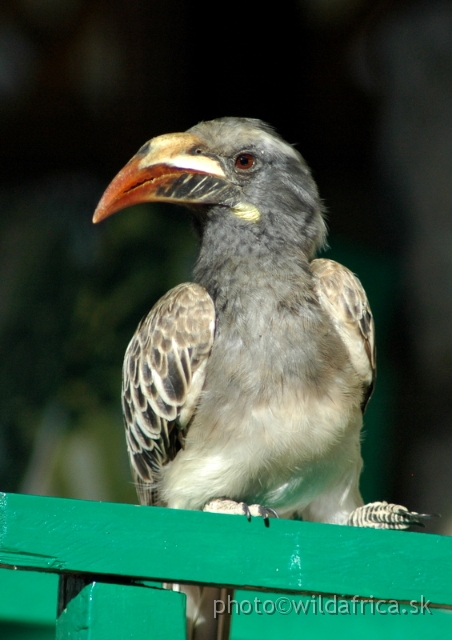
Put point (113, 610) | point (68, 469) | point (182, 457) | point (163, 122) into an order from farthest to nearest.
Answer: point (163, 122) → point (68, 469) → point (182, 457) → point (113, 610)

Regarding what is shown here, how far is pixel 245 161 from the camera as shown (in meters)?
2.52

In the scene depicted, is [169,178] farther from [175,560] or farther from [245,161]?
[175,560]

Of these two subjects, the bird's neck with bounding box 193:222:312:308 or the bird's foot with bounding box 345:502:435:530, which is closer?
the bird's foot with bounding box 345:502:435:530

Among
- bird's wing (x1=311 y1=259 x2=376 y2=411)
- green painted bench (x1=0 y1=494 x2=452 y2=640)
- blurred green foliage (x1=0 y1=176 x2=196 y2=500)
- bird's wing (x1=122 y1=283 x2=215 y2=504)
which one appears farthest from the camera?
blurred green foliage (x1=0 y1=176 x2=196 y2=500)

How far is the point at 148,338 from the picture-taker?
99.2 inches

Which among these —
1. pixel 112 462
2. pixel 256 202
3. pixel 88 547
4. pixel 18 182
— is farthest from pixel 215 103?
pixel 88 547

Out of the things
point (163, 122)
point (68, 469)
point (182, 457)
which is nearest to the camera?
point (182, 457)

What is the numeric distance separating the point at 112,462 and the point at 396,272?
174 centimetres

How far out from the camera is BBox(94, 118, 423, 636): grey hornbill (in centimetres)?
225

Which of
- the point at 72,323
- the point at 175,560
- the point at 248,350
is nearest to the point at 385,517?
the point at 248,350

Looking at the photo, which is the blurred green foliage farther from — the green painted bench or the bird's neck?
the green painted bench

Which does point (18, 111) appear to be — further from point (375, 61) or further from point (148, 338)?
point (148, 338)

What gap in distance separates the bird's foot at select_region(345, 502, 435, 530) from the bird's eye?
1035 millimetres

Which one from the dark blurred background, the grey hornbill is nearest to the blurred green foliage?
the dark blurred background
